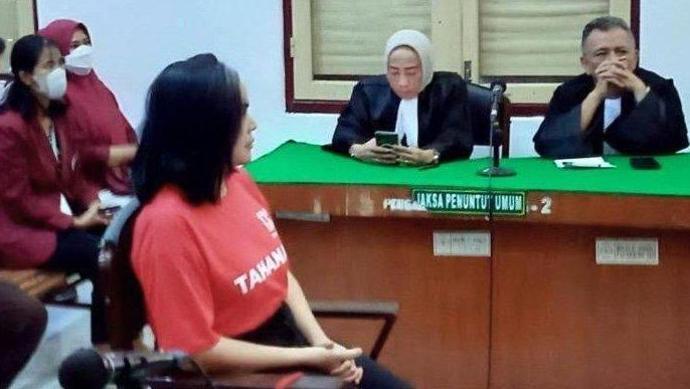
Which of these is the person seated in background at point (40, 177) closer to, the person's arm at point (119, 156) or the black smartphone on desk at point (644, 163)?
the person's arm at point (119, 156)

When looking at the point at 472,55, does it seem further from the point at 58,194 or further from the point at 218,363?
the point at 218,363

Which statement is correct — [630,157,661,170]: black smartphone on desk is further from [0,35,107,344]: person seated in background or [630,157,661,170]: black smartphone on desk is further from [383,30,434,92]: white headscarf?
[0,35,107,344]: person seated in background

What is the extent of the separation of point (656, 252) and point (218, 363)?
1.55 m

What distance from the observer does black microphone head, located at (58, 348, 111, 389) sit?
5.08ft

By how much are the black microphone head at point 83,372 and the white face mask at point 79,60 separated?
3028mm

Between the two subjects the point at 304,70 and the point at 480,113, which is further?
the point at 304,70

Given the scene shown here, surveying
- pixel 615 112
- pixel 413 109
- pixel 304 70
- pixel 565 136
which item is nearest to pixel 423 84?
pixel 413 109

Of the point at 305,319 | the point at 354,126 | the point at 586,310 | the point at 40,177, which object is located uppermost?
the point at 354,126

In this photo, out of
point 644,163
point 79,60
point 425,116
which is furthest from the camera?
point 79,60

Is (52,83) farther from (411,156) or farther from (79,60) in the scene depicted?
(411,156)

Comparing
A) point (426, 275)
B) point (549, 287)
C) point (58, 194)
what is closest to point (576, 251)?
point (549, 287)

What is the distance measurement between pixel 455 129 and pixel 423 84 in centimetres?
21

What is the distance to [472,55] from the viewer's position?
4.69 m

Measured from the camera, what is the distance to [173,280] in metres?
2.09
